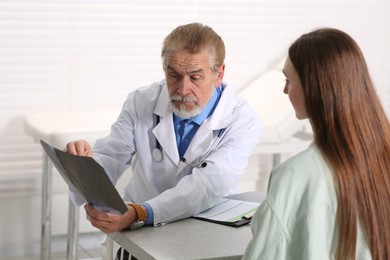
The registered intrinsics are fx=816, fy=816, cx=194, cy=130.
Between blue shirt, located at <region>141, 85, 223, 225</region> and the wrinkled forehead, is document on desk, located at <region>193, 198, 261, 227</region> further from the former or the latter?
the wrinkled forehead

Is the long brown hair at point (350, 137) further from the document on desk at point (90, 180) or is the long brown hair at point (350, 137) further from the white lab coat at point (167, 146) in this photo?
the white lab coat at point (167, 146)

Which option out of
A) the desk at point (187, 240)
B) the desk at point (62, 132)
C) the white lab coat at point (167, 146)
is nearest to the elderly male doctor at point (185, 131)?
the white lab coat at point (167, 146)

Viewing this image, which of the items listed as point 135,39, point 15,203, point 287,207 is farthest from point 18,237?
point 287,207

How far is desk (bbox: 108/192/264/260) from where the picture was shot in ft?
6.47

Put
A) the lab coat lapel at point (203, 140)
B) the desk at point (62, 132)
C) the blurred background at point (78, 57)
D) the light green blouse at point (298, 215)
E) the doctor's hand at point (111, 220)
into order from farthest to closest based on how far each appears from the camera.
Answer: the blurred background at point (78, 57)
the desk at point (62, 132)
the lab coat lapel at point (203, 140)
the doctor's hand at point (111, 220)
the light green blouse at point (298, 215)

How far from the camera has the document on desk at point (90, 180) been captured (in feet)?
6.67

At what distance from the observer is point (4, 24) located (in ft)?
12.7

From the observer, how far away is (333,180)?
1.72 m

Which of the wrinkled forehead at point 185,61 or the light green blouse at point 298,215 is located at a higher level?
the wrinkled forehead at point 185,61

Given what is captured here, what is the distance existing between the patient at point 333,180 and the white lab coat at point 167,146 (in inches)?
28.4

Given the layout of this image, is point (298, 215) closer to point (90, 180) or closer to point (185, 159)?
point (90, 180)

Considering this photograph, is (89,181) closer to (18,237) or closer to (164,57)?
(164,57)

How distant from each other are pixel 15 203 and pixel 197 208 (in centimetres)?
197

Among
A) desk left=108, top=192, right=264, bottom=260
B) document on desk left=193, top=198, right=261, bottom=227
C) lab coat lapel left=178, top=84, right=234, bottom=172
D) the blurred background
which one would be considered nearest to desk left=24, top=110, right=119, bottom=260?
the blurred background
